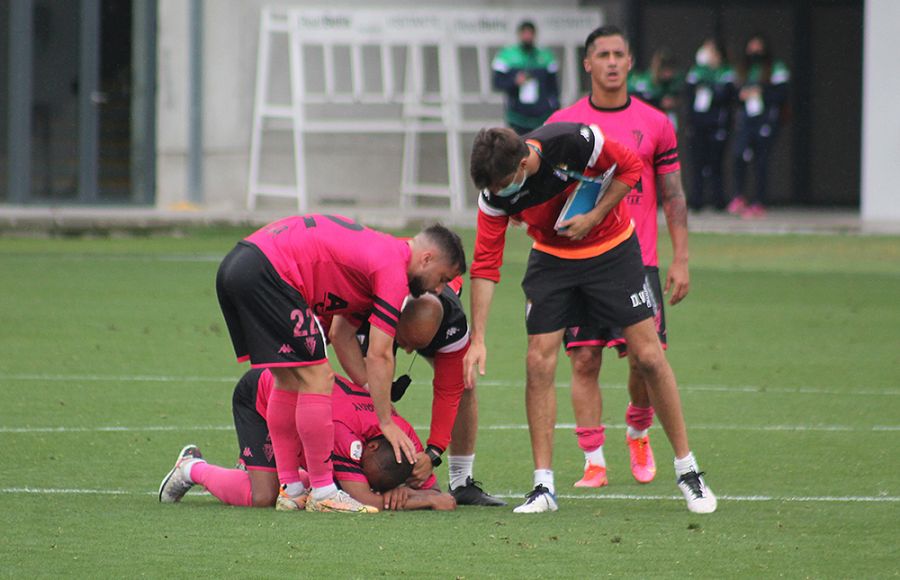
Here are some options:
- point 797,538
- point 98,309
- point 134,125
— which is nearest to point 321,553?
point 797,538

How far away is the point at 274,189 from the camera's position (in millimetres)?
23766

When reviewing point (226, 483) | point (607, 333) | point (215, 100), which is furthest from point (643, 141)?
point (215, 100)

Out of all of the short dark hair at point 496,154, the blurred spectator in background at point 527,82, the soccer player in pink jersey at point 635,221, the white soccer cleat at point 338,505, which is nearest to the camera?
the short dark hair at point 496,154

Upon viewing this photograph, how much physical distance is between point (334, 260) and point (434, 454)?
1013 millimetres

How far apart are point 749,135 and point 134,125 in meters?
8.83

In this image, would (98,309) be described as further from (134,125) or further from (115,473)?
(134,125)

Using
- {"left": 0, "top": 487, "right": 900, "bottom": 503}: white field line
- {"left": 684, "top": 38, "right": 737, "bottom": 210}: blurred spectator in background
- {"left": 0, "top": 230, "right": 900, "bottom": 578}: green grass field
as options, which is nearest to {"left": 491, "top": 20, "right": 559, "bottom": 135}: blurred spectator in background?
{"left": 684, "top": 38, "right": 737, "bottom": 210}: blurred spectator in background

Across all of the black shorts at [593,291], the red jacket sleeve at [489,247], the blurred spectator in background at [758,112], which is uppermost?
the blurred spectator in background at [758,112]

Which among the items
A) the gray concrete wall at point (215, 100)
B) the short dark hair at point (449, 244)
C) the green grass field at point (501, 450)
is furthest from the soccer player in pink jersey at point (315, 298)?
the gray concrete wall at point (215, 100)

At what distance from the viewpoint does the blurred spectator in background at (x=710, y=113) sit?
885 inches

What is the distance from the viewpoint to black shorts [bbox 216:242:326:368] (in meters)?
6.98

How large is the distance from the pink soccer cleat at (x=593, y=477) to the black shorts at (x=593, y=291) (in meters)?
0.96

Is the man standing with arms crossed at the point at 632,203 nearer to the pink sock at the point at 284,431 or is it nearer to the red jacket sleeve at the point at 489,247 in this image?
the red jacket sleeve at the point at 489,247

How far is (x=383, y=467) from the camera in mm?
7238
